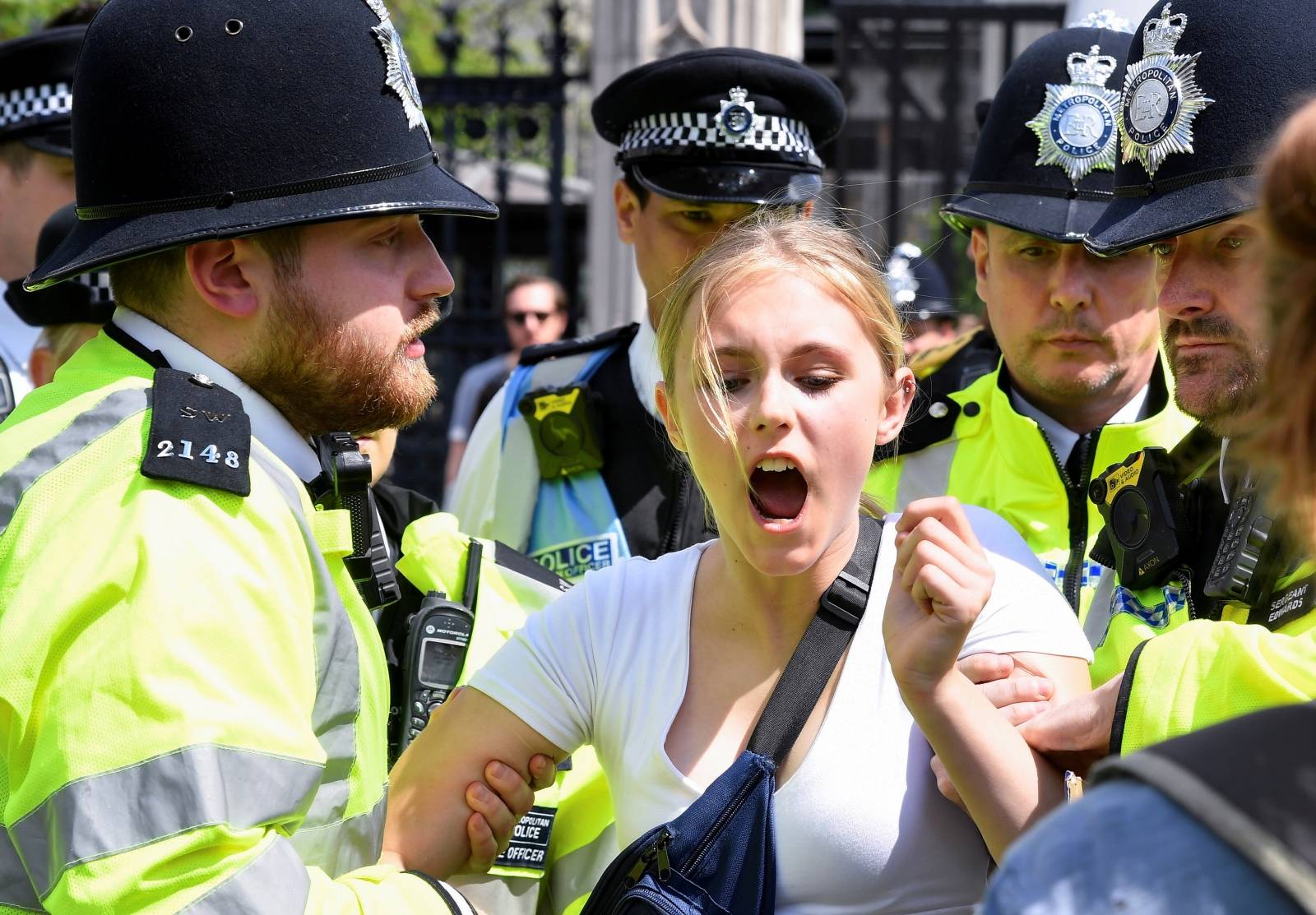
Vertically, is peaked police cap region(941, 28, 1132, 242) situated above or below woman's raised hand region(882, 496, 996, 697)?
above

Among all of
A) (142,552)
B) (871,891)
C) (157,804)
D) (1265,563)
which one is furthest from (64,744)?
(1265,563)

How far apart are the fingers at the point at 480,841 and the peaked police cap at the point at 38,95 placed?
295 centimetres

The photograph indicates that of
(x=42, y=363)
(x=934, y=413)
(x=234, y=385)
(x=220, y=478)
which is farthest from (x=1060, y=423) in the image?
(x=42, y=363)

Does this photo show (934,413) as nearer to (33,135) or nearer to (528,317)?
(33,135)

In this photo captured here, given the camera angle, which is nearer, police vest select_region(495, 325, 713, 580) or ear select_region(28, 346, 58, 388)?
police vest select_region(495, 325, 713, 580)

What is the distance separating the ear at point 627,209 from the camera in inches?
155

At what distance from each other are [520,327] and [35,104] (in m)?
4.35

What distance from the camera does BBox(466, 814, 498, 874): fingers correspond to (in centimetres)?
220

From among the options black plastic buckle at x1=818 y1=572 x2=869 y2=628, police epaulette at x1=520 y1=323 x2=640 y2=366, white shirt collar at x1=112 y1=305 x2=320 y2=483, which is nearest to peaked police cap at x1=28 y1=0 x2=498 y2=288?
white shirt collar at x1=112 y1=305 x2=320 y2=483

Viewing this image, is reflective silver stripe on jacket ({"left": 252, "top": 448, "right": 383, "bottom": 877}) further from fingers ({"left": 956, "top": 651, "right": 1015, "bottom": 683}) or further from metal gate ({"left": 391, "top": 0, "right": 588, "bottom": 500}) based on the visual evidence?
metal gate ({"left": 391, "top": 0, "right": 588, "bottom": 500})

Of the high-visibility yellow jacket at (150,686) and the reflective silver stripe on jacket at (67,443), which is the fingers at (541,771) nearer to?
the high-visibility yellow jacket at (150,686)

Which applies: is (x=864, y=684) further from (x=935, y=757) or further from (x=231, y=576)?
(x=231, y=576)

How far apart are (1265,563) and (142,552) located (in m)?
1.53

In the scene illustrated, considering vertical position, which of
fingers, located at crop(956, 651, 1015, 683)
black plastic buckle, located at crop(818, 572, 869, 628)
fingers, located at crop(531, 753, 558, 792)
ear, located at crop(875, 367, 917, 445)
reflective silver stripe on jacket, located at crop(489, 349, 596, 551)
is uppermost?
ear, located at crop(875, 367, 917, 445)
